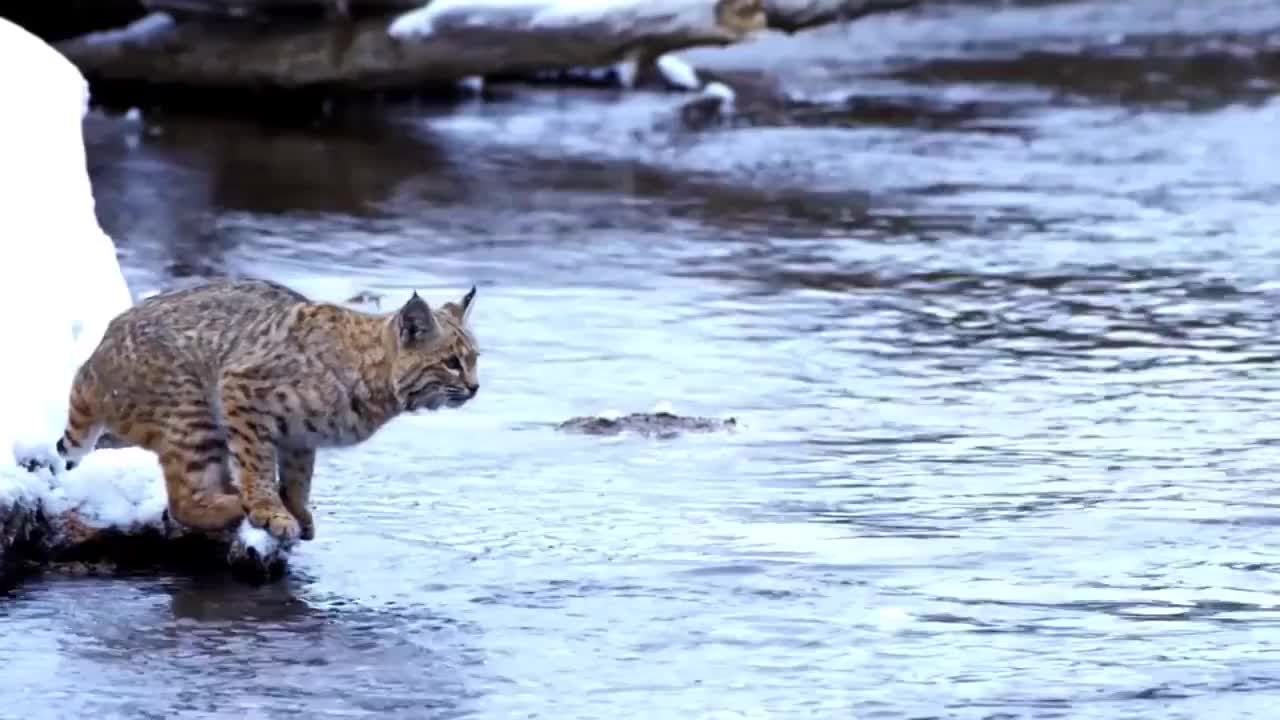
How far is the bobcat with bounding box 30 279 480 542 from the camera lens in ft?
24.8

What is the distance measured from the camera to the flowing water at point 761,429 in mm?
6730

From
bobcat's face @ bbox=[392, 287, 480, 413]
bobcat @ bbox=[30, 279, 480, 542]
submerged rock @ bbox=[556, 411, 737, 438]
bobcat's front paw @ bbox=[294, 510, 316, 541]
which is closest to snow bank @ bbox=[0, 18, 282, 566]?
bobcat @ bbox=[30, 279, 480, 542]

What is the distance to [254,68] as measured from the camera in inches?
727

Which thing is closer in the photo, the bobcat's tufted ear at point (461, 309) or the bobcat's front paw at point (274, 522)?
the bobcat's front paw at point (274, 522)

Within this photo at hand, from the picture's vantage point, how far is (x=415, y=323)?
752cm

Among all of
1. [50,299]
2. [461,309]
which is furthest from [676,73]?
[461,309]

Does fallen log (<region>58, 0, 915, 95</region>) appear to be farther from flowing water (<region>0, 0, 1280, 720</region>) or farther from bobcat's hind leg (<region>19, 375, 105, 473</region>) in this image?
bobcat's hind leg (<region>19, 375, 105, 473</region>)

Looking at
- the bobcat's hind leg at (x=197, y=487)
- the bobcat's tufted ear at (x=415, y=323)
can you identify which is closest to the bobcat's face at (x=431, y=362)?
the bobcat's tufted ear at (x=415, y=323)

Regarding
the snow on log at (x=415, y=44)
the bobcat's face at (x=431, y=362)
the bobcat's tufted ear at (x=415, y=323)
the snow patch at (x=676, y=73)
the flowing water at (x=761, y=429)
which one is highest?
the snow on log at (x=415, y=44)

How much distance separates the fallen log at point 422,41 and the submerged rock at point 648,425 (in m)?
7.54

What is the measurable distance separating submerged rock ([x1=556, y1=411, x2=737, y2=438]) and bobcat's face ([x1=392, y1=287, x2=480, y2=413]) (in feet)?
6.50

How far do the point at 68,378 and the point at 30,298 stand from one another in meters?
0.40

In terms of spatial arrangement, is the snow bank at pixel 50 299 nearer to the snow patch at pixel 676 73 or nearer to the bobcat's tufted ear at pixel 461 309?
the bobcat's tufted ear at pixel 461 309

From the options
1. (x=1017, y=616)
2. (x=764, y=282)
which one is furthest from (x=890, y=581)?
(x=764, y=282)
